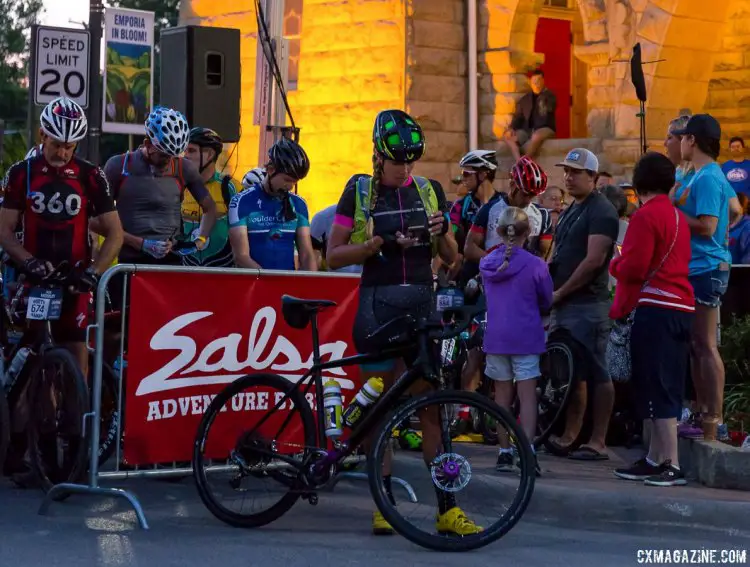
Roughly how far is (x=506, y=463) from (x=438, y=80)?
514 inches

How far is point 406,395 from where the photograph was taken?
8047mm

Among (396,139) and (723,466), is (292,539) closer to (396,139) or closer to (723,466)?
(396,139)

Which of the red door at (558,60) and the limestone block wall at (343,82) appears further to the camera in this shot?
A: the red door at (558,60)

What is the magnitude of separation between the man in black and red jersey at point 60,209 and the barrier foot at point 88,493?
0.98 metres

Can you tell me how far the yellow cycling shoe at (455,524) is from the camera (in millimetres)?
7773

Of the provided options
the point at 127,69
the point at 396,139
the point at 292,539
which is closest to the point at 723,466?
the point at 292,539

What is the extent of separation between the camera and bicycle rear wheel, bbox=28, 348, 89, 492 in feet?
29.5

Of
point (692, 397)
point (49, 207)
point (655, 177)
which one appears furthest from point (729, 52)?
point (49, 207)

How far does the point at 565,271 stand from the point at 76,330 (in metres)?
3.19

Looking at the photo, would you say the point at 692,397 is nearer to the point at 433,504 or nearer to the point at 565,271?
the point at 565,271

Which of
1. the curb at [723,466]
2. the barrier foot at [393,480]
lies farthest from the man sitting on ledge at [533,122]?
the barrier foot at [393,480]

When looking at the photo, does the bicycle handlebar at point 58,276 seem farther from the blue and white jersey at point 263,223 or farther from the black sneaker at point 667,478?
the black sneaker at point 667,478

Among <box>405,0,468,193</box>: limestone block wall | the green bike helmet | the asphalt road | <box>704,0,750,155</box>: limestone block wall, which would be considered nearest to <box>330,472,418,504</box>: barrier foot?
the asphalt road

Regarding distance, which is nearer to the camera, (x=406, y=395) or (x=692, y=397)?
(x=406, y=395)
